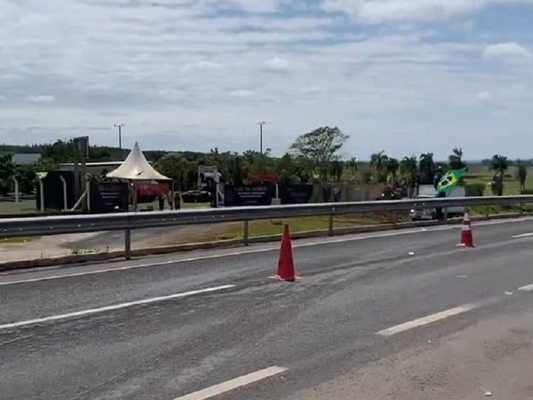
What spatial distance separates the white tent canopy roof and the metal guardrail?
68.6 feet

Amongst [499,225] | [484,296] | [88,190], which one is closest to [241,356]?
[484,296]

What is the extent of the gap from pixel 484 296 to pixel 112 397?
6.63 meters

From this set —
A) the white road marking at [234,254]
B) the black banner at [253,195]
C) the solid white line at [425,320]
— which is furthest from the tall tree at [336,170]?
the solid white line at [425,320]

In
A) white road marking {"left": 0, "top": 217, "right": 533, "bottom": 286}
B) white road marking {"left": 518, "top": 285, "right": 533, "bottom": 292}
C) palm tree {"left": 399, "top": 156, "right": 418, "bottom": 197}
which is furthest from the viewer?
palm tree {"left": 399, "top": 156, "right": 418, "bottom": 197}

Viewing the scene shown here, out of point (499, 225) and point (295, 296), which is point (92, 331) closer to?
point (295, 296)

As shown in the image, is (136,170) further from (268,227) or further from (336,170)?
(336,170)

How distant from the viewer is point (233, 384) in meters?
6.55

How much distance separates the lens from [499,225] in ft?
85.7

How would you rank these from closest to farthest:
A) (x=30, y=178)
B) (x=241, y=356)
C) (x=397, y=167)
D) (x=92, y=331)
A: 1. (x=241, y=356)
2. (x=92, y=331)
3. (x=30, y=178)
4. (x=397, y=167)

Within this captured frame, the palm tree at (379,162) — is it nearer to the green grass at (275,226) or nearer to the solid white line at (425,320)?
the green grass at (275,226)

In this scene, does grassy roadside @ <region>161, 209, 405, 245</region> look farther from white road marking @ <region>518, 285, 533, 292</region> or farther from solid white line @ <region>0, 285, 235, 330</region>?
solid white line @ <region>0, 285, 235, 330</region>

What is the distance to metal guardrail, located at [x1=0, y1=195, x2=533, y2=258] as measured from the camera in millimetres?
13961

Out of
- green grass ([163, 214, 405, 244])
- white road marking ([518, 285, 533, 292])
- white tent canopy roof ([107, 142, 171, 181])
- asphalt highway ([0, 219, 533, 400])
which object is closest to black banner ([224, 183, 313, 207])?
white tent canopy roof ([107, 142, 171, 181])

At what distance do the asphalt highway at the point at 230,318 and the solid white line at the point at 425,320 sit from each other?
0.02m
